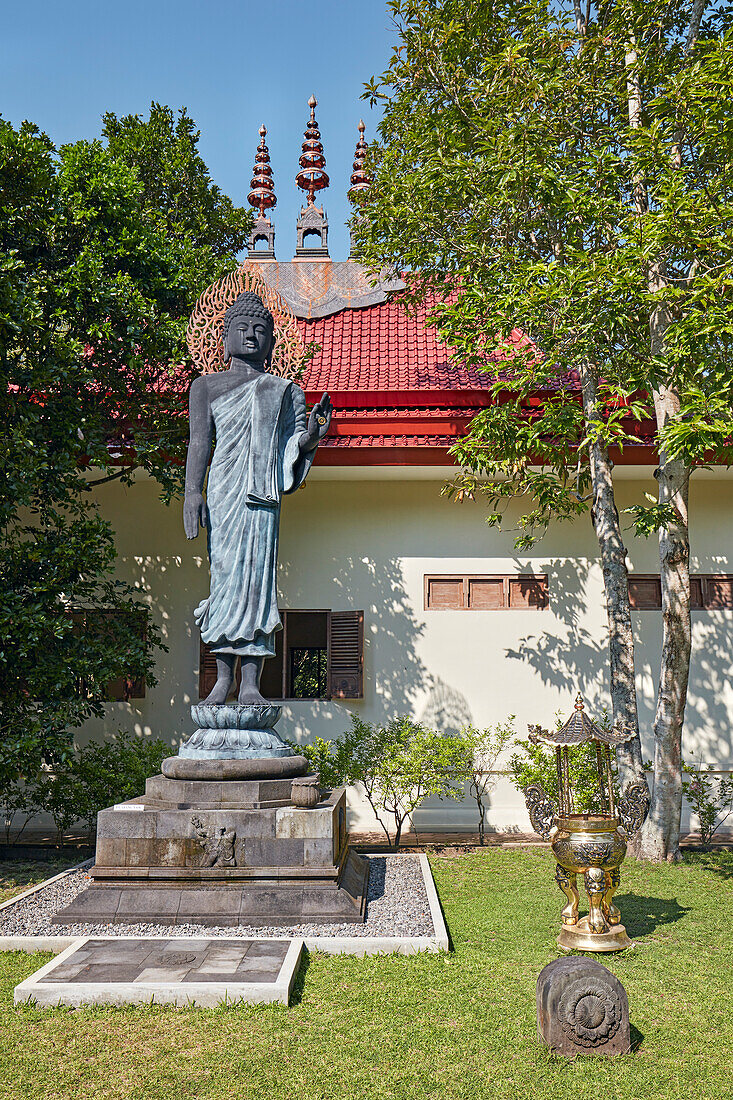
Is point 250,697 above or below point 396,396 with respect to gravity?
below

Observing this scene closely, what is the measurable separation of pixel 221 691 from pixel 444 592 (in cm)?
360

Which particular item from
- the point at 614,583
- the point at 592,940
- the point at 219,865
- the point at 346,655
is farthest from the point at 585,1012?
the point at 346,655

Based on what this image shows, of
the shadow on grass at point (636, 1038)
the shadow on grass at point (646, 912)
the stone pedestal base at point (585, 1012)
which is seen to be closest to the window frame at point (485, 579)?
the shadow on grass at point (646, 912)

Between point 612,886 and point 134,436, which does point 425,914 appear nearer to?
point 612,886

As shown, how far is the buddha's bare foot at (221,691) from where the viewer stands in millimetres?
5820

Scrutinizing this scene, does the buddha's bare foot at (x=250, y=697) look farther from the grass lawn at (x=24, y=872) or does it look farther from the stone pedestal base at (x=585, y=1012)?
the stone pedestal base at (x=585, y=1012)

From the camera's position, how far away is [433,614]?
8883 millimetres

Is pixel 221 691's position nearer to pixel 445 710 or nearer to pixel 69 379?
pixel 69 379

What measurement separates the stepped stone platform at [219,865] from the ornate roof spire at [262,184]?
397 inches

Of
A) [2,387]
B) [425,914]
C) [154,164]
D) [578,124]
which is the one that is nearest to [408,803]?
[425,914]

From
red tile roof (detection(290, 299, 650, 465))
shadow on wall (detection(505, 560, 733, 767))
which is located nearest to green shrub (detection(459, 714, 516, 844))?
shadow on wall (detection(505, 560, 733, 767))

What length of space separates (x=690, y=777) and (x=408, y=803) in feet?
9.43

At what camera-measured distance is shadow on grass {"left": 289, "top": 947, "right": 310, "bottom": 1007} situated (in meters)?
4.05

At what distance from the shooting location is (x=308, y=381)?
9.46 meters
